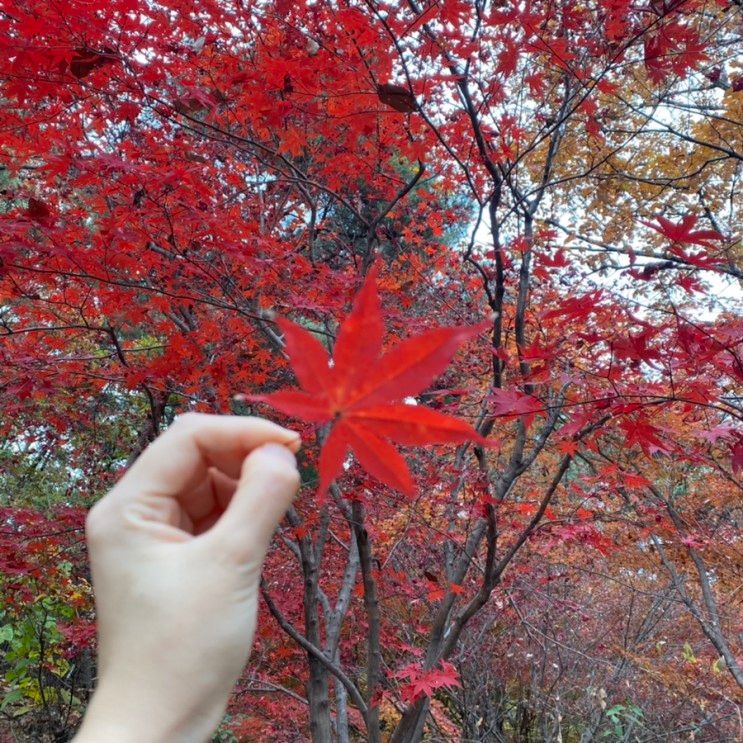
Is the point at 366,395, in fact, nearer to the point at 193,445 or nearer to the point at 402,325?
the point at 193,445

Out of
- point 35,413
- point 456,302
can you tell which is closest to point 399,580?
point 456,302

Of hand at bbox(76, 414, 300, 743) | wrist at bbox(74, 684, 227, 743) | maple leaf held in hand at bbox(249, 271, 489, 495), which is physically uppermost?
maple leaf held in hand at bbox(249, 271, 489, 495)

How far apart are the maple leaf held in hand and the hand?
0.42 feet

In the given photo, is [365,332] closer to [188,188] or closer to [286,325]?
[286,325]

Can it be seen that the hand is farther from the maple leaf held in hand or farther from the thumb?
the maple leaf held in hand

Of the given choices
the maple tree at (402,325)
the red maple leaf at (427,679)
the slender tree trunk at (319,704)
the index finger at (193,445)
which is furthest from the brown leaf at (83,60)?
the slender tree trunk at (319,704)

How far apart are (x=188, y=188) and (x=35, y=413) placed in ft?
11.4

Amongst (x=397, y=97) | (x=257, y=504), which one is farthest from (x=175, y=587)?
(x=397, y=97)

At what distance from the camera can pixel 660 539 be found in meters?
5.65

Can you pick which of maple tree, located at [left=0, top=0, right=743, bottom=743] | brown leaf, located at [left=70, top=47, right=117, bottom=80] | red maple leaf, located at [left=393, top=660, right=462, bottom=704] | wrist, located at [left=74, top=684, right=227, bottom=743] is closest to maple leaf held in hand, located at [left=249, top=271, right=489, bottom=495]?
maple tree, located at [left=0, top=0, right=743, bottom=743]

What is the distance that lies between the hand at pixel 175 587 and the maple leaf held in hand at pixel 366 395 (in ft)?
0.42

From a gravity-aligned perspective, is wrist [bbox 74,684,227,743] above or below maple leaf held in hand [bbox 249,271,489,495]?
below

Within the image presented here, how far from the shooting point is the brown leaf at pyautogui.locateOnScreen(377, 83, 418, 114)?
2.35m

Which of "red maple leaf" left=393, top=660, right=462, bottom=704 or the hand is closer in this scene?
the hand
